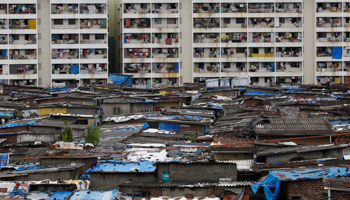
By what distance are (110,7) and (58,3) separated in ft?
30.9

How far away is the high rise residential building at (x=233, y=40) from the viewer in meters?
67.9

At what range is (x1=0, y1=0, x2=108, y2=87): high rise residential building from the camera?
2618 inches

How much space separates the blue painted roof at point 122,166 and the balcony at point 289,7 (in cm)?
5068

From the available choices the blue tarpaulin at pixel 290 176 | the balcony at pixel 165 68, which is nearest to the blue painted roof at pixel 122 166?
the blue tarpaulin at pixel 290 176

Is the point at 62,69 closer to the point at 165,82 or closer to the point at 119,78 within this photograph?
the point at 119,78

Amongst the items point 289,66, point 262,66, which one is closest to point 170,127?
point 262,66

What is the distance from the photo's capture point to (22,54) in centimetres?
6719

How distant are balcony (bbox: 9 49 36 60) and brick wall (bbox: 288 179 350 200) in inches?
2125

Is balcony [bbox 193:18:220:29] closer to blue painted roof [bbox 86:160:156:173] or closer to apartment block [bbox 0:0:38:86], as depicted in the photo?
→ apartment block [bbox 0:0:38:86]

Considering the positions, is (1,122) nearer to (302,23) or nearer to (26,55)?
(26,55)

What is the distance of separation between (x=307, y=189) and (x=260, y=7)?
54.1m

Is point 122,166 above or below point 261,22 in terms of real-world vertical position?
below

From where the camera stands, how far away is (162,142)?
2669 cm

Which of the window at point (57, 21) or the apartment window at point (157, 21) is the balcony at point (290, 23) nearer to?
the apartment window at point (157, 21)
